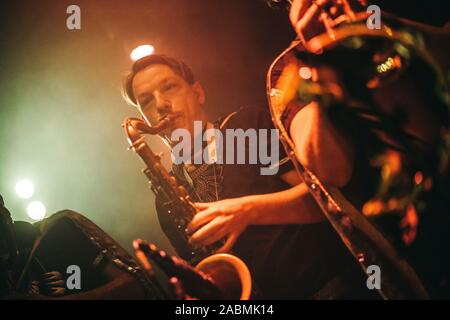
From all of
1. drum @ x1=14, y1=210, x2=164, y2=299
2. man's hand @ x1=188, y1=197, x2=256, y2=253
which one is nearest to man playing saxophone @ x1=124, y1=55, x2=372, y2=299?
man's hand @ x1=188, y1=197, x2=256, y2=253

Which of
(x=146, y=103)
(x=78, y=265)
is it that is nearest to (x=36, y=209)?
(x=78, y=265)

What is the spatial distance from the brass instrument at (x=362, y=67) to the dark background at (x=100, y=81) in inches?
101

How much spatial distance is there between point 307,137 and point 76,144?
4.67 m

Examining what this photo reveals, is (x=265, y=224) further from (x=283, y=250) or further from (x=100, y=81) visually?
(x=100, y=81)

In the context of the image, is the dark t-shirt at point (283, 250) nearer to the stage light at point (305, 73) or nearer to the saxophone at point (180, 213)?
the saxophone at point (180, 213)

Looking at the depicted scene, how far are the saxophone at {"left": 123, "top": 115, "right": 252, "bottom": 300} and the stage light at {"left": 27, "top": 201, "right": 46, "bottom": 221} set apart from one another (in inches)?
131

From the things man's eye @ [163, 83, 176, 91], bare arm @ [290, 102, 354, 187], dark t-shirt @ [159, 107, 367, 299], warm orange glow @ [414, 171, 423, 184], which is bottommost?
dark t-shirt @ [159, 107, 367, 299]

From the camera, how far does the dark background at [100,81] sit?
15.0 ft

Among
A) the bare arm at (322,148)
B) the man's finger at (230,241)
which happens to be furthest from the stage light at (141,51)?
the bare arm at (322,148)

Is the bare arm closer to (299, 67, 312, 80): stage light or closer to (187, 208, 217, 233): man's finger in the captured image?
(299, 67, 312, 80): stage light

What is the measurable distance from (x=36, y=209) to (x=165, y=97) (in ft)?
12.5

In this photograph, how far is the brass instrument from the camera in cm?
190
